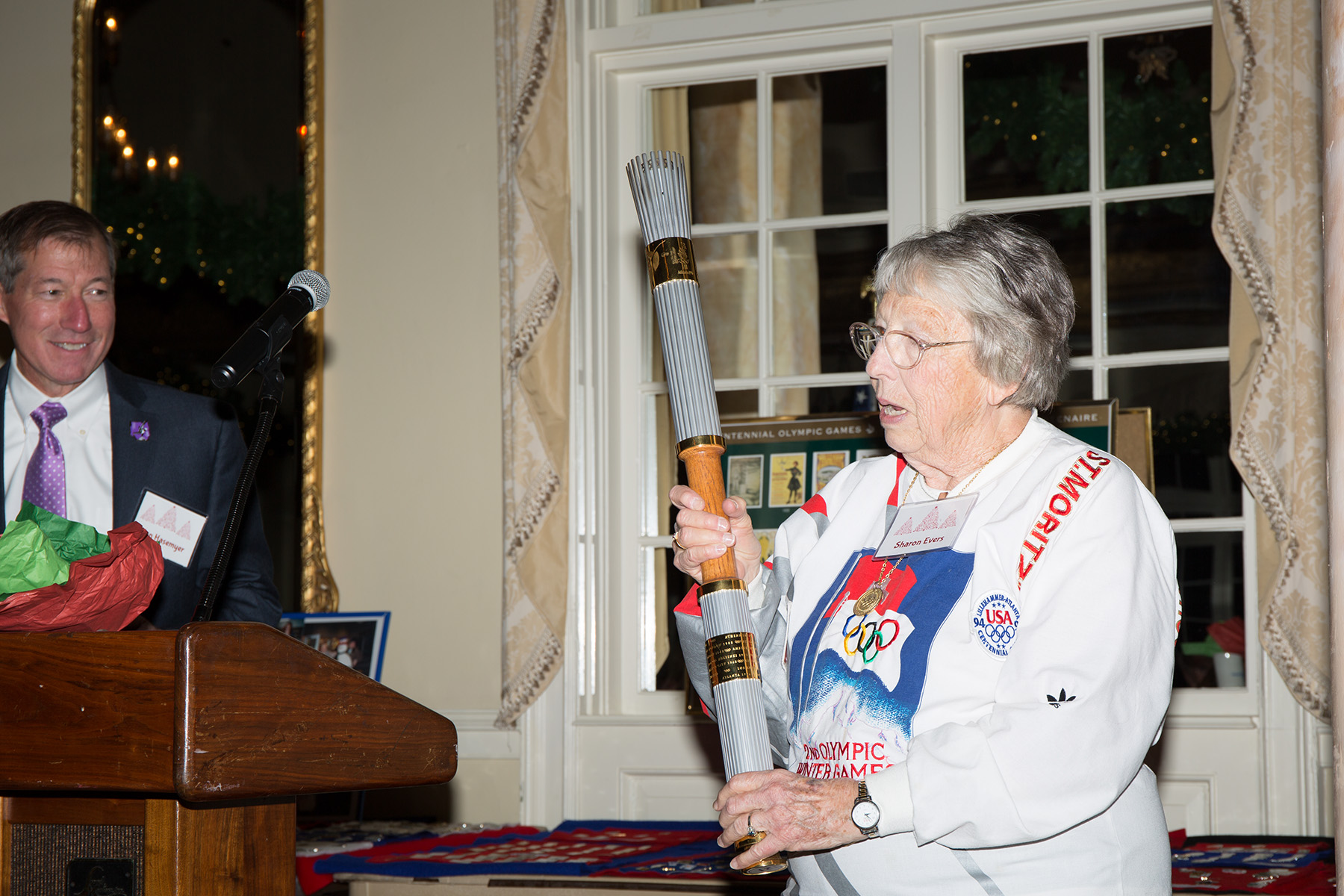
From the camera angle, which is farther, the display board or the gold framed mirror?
the gold framed mirror

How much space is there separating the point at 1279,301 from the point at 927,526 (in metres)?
2.05

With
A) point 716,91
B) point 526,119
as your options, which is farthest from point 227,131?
point 716,91

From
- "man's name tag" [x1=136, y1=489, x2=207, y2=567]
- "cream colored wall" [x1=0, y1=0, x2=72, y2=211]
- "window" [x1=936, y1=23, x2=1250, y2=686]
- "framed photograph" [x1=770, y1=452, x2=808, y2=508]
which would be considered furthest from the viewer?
"cream colored wall" [x1=0, y1=0, x2=72, y2=211]

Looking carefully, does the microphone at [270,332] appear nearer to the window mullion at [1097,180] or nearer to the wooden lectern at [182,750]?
the wooden lectern at [182,750]

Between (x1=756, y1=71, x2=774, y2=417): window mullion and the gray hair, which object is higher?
(x1=756, y1=71, x2=774, y2=417): window mullion

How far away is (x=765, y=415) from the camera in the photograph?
3.84 m

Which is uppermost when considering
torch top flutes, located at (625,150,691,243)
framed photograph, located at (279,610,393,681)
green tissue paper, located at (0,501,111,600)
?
torch top flutes, located at (625,150,691,243)

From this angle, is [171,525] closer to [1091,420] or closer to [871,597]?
[871,597]

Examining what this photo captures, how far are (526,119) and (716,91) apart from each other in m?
0.66

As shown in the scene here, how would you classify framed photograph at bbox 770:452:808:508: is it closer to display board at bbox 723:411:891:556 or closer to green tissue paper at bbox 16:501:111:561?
display board at bbox 723:411:891:556

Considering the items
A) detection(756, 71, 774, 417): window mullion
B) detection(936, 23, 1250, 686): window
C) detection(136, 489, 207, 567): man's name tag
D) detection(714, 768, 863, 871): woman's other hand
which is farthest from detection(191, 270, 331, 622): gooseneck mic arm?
detection(936, 23, 1250, 686): window

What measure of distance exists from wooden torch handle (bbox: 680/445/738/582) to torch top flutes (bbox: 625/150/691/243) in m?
0.26

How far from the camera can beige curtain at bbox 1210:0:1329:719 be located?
3.10 meters

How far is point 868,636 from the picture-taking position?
5.17ft
